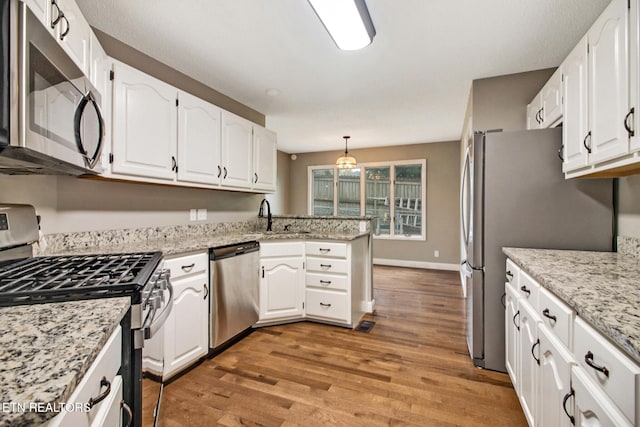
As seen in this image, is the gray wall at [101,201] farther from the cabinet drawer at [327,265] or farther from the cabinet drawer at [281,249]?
the cabinet drawer at [327,265]

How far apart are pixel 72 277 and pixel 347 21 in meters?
1.90

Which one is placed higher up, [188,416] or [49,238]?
[49,238]

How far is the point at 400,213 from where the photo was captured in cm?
612

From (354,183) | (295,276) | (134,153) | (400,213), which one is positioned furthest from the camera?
(354,183)

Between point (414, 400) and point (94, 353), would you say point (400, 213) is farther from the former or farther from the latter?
point (94, 353)

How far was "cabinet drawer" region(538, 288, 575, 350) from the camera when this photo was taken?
1034 mm

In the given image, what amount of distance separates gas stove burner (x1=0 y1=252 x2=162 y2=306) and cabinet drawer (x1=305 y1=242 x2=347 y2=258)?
1.58 meters

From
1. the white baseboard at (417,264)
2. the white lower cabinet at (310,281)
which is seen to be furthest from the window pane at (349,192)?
the white lower cabinet at (310,281)

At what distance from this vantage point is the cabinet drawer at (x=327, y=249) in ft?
9.34

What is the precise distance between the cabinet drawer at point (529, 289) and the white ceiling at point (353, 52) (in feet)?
5.27

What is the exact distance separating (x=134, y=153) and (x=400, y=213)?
5.02 meters

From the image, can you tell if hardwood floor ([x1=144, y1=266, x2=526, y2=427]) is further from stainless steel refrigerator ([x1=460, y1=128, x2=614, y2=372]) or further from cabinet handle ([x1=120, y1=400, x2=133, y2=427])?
stainless steel refrigerator ([x1=460, y1=128, x2=614, y2=372])

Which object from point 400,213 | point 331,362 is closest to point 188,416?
point 331,362

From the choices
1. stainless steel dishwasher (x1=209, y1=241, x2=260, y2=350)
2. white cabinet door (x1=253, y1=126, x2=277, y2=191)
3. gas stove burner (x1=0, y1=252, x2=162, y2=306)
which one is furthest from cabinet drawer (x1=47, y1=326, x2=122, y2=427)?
white cabinet door (x1=253, y1=126, x2=277, y2=191)
